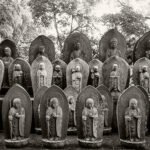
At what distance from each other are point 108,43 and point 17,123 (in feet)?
15.1

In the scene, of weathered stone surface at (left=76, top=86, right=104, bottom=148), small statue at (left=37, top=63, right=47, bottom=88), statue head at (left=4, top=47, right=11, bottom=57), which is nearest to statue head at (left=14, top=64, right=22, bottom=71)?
small statue at (left=37, top=63, right=47, bottom=88)

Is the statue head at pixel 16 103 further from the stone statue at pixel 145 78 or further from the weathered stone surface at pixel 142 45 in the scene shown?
the weathered stone surface at pixel 142 45

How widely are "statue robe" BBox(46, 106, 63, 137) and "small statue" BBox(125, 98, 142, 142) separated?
4.92 feet

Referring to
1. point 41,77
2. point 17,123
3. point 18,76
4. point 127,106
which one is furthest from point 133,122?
point 18,76

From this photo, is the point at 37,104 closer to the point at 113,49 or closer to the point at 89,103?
the point at 89,103

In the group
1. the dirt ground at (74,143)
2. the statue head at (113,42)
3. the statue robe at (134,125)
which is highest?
the statue head at (113,42)

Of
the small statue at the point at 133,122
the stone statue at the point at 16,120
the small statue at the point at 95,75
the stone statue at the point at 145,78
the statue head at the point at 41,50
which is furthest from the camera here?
the statue head at the point at 41,50

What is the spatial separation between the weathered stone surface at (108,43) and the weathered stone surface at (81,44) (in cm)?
41

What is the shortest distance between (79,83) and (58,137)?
2453mm

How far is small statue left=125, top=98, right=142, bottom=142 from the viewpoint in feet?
21.1

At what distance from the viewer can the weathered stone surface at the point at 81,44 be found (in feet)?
32.4

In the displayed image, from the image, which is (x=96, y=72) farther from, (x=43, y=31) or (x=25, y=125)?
(x=43, y=31)

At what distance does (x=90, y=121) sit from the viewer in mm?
6543

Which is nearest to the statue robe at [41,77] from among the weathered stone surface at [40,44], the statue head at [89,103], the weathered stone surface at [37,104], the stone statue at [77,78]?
the stone statue at [77,78]
